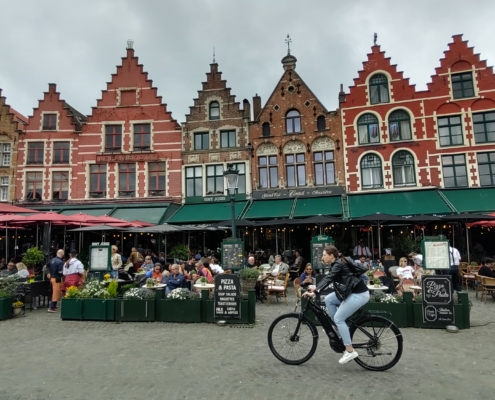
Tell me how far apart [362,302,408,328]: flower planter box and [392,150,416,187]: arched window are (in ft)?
45.2

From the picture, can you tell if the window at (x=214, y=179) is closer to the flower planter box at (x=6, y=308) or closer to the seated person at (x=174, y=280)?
the seated person at (x=174, y=280)

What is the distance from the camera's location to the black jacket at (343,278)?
4.97 m

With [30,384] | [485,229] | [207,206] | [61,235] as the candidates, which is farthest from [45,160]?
[485,229]

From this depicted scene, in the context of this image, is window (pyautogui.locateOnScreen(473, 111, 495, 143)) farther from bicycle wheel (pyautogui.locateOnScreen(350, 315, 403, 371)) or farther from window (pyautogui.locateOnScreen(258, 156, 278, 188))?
bicycle wheel (pyautogui.locateOnScreen(350, 315, 403, 371))

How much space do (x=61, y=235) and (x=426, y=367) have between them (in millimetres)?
21695

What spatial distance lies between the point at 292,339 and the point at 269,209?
14.7 metres

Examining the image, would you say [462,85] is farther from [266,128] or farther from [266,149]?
[266,149]

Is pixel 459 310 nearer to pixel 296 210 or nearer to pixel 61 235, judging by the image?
pixel 296 210

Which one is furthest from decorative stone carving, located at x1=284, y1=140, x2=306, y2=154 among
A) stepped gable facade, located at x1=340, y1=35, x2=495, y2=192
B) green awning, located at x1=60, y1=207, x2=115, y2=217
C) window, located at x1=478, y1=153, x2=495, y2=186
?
green awning, located at x1=60, y1=207, x2=115, y2=217

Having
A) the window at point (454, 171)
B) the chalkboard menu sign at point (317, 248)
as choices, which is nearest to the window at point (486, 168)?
the window at point (454, 171)

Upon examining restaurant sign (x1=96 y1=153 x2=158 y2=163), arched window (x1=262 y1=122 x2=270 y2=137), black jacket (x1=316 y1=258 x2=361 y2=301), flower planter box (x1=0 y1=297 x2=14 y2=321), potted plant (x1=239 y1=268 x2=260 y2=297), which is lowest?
flower planter box (x1=0 y1=297 x2=14 y2=321)

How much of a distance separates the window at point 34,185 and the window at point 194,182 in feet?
31.2

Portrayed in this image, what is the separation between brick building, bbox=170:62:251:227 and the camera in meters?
22.0

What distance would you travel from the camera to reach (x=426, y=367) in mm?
5270
